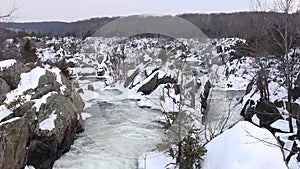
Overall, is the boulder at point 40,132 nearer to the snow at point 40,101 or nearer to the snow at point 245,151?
the snow at point 40,101

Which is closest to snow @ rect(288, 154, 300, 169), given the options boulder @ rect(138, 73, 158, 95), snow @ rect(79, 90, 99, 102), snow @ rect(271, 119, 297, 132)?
snow @ rect(271, 119, 297, 132)

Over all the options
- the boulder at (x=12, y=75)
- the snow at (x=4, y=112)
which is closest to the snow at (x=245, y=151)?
the snow at (x=4, y=112)

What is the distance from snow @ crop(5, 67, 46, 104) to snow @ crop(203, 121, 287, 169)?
559cm

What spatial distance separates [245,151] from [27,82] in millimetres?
7228

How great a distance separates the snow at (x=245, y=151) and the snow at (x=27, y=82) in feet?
18.3

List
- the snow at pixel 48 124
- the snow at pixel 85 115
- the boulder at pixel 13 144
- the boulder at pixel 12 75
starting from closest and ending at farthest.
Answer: the boulder at pixel 13 144 < the snow at pixel 48 124 < the boulder at pixel 12 75 < the snow at pixel 85 115

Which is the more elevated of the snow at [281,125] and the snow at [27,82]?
the snow at [27,82]

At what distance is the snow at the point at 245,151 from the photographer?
564cm

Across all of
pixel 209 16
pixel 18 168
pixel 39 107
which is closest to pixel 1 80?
pixel 39 107

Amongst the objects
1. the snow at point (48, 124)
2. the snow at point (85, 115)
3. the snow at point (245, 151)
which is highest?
the snow at point (245, 151)

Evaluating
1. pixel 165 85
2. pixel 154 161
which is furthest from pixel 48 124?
pixel 165 85

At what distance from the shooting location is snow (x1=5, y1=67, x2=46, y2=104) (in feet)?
31.8

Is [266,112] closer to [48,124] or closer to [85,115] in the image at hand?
[85,115]

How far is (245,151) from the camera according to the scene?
19.2 ft
